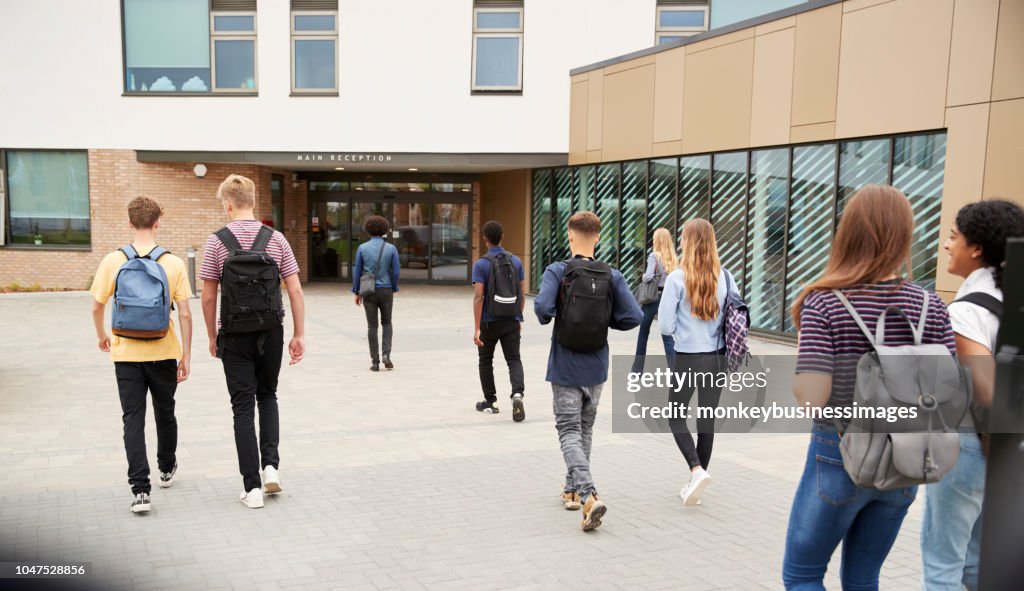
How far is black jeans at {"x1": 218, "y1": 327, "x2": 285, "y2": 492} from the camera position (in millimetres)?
4852

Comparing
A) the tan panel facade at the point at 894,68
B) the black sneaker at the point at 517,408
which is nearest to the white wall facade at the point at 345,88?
the tan panel facade at the point at 894,68

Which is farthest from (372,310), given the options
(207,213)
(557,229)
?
(207,213)

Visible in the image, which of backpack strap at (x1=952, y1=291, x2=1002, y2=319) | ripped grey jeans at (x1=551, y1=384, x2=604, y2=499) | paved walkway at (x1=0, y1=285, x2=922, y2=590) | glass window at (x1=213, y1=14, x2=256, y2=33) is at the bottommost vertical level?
paved walkway at (x1=0, y1=285, x2=922, y2=590)

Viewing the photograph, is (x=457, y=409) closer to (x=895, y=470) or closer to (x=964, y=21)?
(x=895, y=470)

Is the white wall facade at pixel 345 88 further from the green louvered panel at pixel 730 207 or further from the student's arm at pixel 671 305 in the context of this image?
the student's arm at pixel 671 305

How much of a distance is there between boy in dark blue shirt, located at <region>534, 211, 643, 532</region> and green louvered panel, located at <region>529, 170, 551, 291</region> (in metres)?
14.7

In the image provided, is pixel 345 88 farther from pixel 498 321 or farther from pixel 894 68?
pixel 498 321

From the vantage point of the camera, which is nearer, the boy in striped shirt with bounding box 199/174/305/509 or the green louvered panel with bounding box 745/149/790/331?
the boy in striped shirt with bounding box 199/174/305/509

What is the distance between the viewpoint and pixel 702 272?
527 cm

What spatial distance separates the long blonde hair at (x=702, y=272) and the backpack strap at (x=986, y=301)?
92.5 inches

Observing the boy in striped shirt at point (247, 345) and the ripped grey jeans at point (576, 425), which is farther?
the boy in striped shirt at point (247, 345)

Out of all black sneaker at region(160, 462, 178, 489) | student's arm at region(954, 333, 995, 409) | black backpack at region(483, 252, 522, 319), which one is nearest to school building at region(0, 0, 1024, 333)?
black backpack at region(483, 252, 522, 319)

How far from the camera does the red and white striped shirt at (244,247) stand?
480cm

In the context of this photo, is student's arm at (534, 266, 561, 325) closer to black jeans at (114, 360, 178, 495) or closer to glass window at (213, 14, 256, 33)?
black jeans at (114, 360, 178, 495)
